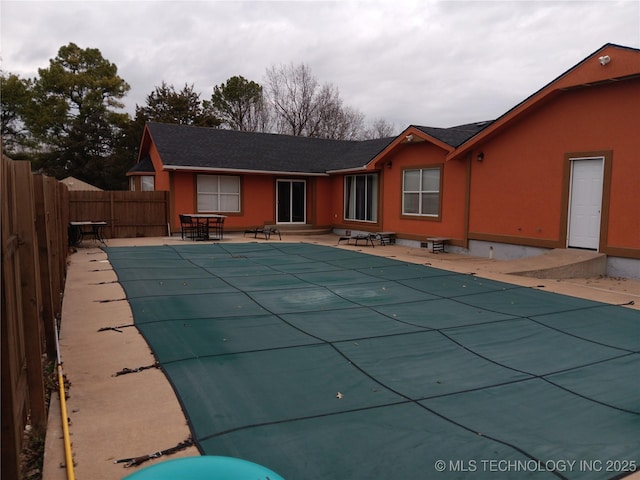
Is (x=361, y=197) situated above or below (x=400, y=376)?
above

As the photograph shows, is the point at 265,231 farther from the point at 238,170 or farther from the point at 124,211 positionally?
the point at 124,211

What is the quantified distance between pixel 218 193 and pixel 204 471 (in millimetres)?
16204

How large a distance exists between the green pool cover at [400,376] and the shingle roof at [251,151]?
32.9ft

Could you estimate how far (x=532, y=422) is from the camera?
321 centimetres

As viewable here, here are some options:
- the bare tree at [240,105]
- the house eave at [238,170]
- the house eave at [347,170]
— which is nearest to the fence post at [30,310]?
the house eave at [238,170]

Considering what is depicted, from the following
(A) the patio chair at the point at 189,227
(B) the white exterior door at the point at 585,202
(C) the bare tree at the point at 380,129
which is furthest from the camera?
(C) the bare tree at the point at 380,129

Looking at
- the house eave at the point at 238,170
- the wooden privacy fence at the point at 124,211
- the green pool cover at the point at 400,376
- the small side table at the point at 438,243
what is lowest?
the green pool cover at the point at 400,376

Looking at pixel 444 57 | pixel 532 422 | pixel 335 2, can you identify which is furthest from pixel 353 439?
pixel 444 57

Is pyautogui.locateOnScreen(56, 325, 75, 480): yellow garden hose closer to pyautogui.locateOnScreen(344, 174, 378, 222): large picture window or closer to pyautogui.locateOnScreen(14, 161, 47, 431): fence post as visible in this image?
pyautogui.locateOnScreen(14, 161, 47, 431): fence post

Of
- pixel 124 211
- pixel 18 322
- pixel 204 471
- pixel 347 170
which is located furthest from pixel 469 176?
pixel 204 471

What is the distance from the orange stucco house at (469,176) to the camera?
9.22 meters

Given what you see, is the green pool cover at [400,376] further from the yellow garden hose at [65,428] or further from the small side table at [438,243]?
the small side table at [438,243]

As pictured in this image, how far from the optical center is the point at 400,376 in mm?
3982

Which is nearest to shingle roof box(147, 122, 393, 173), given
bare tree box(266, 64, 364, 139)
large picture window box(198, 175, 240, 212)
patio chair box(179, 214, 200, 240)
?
large picture window box(198, 175, 240, 212)
